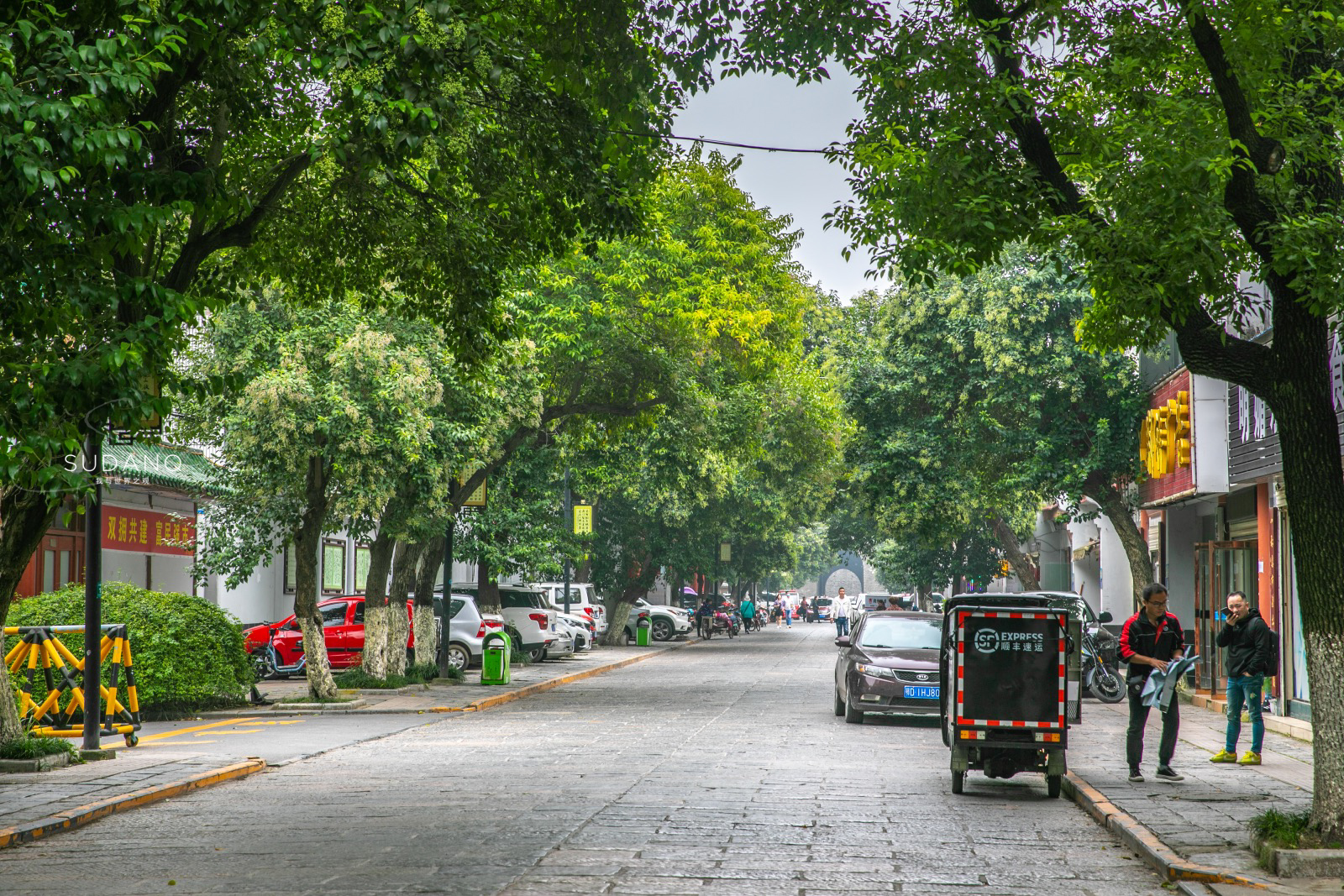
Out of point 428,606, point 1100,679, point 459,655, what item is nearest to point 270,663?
point 428,606

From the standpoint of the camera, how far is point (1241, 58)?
10.4 m

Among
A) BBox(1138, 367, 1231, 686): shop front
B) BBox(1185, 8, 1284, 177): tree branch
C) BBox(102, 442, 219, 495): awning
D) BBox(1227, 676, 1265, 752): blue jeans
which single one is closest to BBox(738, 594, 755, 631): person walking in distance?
BBox(1138, 367, 1231, 686): shop front

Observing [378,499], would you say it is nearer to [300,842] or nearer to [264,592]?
[300,842]

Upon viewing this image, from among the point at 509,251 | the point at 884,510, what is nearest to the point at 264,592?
the point at 884,510

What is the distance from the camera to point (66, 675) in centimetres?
1597

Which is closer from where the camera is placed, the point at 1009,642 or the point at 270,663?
the point at 1009,642

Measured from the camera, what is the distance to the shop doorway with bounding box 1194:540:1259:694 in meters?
22.4

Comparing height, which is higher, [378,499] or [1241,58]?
[1241,58]

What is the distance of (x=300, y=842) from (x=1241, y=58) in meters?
8.63

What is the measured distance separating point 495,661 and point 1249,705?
15.2m

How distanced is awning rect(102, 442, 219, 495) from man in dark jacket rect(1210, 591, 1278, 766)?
1519 cm

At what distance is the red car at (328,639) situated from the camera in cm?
2806

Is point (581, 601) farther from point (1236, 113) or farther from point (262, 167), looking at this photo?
point (1236, 113)

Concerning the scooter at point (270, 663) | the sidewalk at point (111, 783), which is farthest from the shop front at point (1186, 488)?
the scooter at point (270, 663)
